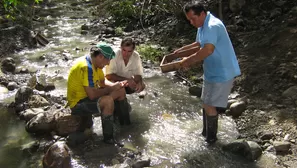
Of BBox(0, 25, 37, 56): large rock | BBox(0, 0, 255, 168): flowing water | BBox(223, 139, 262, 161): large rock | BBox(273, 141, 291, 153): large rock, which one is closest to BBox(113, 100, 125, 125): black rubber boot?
BBox(0, 0, 255, 168): flowing water

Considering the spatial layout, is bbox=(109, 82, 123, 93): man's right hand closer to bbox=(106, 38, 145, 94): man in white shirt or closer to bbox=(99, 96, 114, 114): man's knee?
bbox=(99, 96, 114, 114): man's knee

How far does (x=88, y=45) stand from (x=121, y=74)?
5.03m

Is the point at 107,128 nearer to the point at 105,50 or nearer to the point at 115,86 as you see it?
the point at 115,86

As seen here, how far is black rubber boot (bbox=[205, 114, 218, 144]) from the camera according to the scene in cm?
468

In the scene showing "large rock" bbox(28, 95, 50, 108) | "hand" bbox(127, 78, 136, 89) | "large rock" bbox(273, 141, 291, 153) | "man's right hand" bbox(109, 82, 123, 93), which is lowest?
"large rock" bbox(273, 141, 291, 153)

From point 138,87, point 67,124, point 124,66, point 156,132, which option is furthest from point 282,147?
point 67,124

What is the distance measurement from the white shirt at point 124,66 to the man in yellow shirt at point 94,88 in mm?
474

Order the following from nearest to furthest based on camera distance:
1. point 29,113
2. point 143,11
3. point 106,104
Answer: point 106,104
point 29,113
point 143,11

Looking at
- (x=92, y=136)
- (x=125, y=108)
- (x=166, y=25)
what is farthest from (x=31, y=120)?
(x=166, y=25)

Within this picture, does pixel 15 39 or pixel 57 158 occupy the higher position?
pixel 15 39

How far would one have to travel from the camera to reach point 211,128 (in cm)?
475

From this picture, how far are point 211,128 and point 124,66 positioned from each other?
1.68 m

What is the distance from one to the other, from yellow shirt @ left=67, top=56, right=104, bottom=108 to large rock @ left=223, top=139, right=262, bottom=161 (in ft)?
6.56

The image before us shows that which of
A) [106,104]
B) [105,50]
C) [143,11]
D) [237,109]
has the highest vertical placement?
[143,11]
